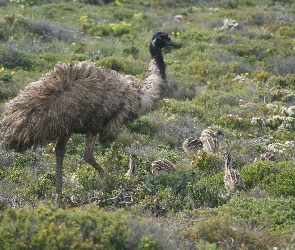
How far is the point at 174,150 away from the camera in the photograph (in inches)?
397

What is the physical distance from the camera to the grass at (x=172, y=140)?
198 inches

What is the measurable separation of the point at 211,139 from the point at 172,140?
86 cm

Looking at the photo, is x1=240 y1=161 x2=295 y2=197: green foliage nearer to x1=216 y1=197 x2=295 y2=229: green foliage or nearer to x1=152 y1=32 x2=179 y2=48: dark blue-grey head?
x1=216 y1=197 x2=295 y2=229: green foliage

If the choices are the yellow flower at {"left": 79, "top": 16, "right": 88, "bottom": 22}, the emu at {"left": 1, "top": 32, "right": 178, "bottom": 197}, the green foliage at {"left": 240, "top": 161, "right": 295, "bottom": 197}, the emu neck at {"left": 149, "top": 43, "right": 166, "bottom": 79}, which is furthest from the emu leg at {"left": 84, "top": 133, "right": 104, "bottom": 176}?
the yellow flower at {"left": 79, "top": 16, "right": 88, "bottom": 22}

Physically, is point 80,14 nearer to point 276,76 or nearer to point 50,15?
point 50,15

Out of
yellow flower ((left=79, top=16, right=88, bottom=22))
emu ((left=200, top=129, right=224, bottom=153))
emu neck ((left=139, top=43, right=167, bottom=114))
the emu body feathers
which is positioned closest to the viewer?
the emu body feathers

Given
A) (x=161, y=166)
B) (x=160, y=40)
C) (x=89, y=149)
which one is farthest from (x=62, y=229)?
(x=160, y=40)

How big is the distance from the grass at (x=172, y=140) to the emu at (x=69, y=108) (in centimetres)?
59

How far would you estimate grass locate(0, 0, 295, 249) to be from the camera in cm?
503

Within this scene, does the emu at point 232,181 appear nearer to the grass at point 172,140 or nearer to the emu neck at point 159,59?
Answer: the grass at point 172,140

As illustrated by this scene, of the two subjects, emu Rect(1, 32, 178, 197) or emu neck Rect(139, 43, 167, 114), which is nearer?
emu Rect(1, 32, 178, 197)

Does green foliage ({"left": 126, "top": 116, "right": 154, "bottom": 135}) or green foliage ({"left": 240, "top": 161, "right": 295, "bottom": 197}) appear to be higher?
green foliage ({"left": 240, "top": 161, "right": 295, "bottom": 197})

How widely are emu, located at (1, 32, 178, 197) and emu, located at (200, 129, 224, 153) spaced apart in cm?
228

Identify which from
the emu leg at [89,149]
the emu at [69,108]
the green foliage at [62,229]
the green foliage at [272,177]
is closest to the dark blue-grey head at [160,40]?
the emu at [69,108]
